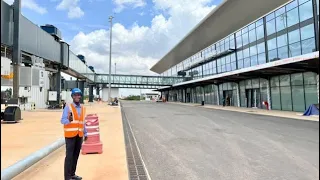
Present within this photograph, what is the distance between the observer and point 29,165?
→ 21.8 ft

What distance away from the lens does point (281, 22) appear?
2816 centimetres

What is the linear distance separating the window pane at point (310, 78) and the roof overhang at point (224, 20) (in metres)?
7.60

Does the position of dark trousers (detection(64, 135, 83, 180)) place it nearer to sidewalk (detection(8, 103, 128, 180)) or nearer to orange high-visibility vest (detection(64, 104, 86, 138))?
orange high-visibility vest (detection(64, 104, 86, 138))

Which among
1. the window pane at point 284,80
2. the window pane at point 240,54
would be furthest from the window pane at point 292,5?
the window pane at point 240,54

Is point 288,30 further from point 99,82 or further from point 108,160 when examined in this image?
point 99,82

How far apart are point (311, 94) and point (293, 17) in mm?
7302

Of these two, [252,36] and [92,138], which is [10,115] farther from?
[252,36]

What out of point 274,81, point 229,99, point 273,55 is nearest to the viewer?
point 273,55

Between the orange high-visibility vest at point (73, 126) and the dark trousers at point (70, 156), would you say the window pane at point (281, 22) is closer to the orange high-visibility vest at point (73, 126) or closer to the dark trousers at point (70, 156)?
the orange high-visibility vest at point (73, 126)

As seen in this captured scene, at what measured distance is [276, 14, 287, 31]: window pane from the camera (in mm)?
27578

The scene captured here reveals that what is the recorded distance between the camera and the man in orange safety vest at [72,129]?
5.25 metres

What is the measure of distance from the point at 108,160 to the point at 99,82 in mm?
72696

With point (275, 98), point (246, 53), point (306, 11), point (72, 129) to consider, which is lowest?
point (72, 129)

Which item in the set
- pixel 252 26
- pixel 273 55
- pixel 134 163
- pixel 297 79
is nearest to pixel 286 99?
pixel 297 79
